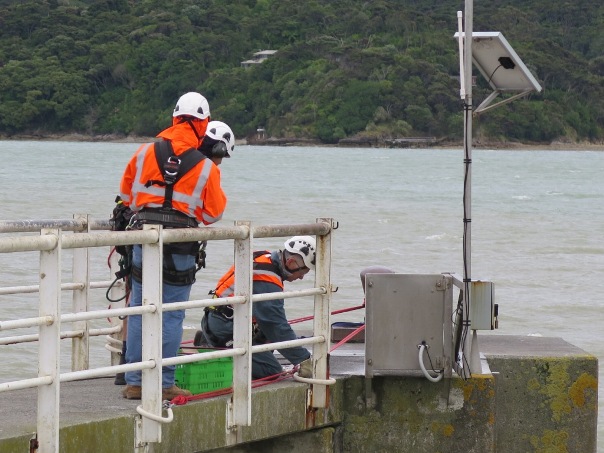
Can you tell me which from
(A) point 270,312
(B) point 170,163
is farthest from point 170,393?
(B) point 170,163

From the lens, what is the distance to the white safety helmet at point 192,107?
6.25 m

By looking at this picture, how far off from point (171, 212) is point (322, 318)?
106 cm

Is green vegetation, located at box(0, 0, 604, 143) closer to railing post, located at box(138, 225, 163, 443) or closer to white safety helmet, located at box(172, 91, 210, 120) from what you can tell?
white safety helmet, located at box(172, 91, 210, 120)

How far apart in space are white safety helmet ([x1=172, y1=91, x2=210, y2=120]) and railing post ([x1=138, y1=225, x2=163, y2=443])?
0.78m

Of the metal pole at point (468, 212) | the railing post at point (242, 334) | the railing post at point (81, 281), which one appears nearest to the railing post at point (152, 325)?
the railing post at point (242, 334)

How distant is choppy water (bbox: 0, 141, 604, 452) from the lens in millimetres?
17891

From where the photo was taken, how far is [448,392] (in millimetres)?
7070

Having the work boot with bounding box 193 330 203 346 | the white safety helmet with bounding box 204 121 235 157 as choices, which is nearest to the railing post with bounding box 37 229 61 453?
the white safety helmet with bounding box 204 121 235 157

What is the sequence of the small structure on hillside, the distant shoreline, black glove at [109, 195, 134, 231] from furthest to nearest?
the small structure on hillside → the distant shoreline → black glove at [109, 195, 134, 231]

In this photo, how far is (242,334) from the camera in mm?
6184

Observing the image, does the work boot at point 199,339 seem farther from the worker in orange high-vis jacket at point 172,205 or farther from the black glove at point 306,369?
the worker in orange high-vis jacket at point 172,205

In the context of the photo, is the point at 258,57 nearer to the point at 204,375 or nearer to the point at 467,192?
the point at 467,192

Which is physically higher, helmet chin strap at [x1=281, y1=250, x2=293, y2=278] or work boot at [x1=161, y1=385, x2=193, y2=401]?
helmet chin strap at [x1=281, y1=250, x2=293, y2=278]

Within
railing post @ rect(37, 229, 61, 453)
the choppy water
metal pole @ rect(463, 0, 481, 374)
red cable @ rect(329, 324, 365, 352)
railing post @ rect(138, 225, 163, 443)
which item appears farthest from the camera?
the choppy water
